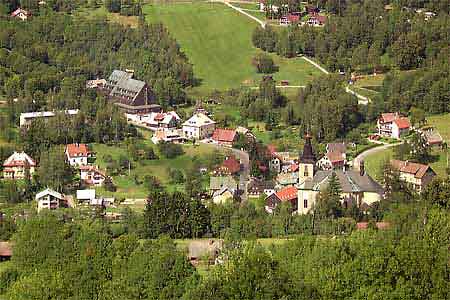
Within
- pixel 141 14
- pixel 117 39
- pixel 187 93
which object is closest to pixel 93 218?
pixel 187 93

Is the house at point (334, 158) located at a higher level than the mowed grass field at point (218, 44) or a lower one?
lower

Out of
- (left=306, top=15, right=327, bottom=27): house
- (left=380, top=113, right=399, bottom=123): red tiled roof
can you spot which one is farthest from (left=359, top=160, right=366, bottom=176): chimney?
(left=306, top=15, right=327, bottom=27): house

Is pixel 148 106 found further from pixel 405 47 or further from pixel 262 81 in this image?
pixel 405 47

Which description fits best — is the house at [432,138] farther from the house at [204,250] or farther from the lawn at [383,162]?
the house at [204,250]

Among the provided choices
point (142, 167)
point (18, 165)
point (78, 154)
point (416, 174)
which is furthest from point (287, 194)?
point (18, 165)

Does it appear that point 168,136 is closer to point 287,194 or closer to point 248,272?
point 287,194

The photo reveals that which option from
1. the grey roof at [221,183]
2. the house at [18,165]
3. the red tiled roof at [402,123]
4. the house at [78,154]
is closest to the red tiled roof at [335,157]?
the grey roof at [221,183]
